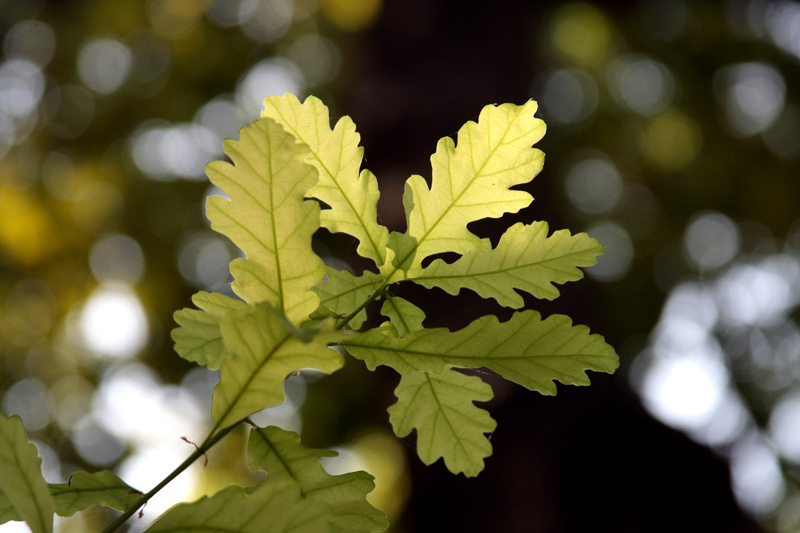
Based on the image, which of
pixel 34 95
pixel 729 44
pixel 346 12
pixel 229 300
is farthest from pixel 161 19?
pixel 229 300

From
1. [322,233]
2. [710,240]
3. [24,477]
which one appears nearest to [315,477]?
[24,477]

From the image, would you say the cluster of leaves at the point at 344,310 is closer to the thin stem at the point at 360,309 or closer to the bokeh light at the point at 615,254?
the thin stem at the point at 360,309

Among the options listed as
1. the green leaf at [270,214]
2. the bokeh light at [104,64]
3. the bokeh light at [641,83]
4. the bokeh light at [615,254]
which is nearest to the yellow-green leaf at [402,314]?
the green leaf at [270,214]

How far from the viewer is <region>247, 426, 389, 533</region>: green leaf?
2.14 ft

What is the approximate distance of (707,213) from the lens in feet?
17.5

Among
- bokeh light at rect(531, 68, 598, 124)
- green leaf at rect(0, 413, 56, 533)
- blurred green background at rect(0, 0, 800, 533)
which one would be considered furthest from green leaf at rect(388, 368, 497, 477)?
bokeh light at rect(531, 68, 598, 124)

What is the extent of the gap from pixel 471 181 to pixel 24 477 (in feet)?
1.50

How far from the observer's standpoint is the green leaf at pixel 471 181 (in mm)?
634

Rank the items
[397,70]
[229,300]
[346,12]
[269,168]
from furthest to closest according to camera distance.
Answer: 1. [346,12]
2. [397,70]
3. [229,300]
4. [269,168]

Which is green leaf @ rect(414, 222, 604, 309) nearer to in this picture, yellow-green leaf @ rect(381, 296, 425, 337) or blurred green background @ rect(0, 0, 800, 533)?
yellow-green leaf @ rect(381, 296, 425, 337)

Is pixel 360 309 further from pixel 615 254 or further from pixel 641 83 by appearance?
pixel 641 83

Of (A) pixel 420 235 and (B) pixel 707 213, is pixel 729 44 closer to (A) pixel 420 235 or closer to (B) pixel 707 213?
(B) pixel 707 213

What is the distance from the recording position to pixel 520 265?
67 cm

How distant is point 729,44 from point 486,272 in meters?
5.66
